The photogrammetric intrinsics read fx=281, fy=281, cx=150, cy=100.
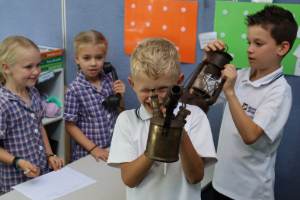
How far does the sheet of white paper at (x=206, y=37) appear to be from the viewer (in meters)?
1.59

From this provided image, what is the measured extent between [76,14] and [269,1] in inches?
49.9

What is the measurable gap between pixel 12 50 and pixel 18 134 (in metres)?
0.41

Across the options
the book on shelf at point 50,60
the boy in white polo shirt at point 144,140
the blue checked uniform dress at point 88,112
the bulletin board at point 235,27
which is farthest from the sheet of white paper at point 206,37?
the book on shelf at point 50,60

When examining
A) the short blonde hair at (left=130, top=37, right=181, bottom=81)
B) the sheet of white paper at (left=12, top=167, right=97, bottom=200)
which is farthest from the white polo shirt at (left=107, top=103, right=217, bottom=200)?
the sheet of white paper at (left=12, top=167, right=97, bottom=200)

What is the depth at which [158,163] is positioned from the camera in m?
0.86

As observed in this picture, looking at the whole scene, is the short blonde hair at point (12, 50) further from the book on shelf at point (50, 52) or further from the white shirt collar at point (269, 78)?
the white shirt collar at point (269, 78)

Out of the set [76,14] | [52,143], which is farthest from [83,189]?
[76,14]

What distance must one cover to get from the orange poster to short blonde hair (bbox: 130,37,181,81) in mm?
848

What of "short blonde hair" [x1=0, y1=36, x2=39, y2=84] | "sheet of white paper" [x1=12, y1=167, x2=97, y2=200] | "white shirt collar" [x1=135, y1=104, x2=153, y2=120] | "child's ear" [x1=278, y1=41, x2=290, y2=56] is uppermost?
"child's ear" [x1=278, y1=41, x2=290, y2=56]

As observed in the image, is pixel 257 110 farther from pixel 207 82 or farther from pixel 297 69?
pixel 297 69

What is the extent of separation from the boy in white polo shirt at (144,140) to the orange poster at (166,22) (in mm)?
839

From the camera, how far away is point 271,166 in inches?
46.9

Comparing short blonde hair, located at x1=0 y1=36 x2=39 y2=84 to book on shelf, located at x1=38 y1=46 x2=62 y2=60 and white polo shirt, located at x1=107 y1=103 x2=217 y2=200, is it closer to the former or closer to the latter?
book on shelf, located at x1=38 y1=46 x2=62 y2=60

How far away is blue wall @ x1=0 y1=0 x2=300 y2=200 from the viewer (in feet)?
5.04
